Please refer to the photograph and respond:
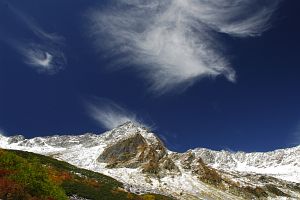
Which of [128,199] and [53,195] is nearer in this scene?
[53,195]

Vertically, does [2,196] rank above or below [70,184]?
below

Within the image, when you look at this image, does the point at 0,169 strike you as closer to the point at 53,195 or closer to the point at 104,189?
the point at 53,195

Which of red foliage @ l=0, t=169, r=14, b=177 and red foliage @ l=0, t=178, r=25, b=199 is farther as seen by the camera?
red foliage @ l=0, t=169, r=14, b=177

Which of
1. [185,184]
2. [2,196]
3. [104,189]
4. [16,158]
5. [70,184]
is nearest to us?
[2,196]

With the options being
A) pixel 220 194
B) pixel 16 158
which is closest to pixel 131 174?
pixel 220 194

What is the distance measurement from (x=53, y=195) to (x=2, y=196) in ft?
15.4

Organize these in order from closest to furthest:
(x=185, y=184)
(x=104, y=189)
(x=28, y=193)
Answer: (x=28, y=193) → (x=104, y=189) → (x=185, y=184)

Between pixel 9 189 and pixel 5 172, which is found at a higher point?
pixel 5 172

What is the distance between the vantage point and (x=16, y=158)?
3803cm

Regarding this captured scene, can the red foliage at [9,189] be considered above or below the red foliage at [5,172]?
below

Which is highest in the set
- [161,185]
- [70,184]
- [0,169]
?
[161,185]

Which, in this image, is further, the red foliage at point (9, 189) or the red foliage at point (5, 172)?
the red foliage at point (5, 172)

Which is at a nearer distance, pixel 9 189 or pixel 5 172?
pixel 9 189

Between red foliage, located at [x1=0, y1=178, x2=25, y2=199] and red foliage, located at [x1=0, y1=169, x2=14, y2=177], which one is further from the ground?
red foliage, located at [x1=0, y1=169, x2=14, y2=177]
